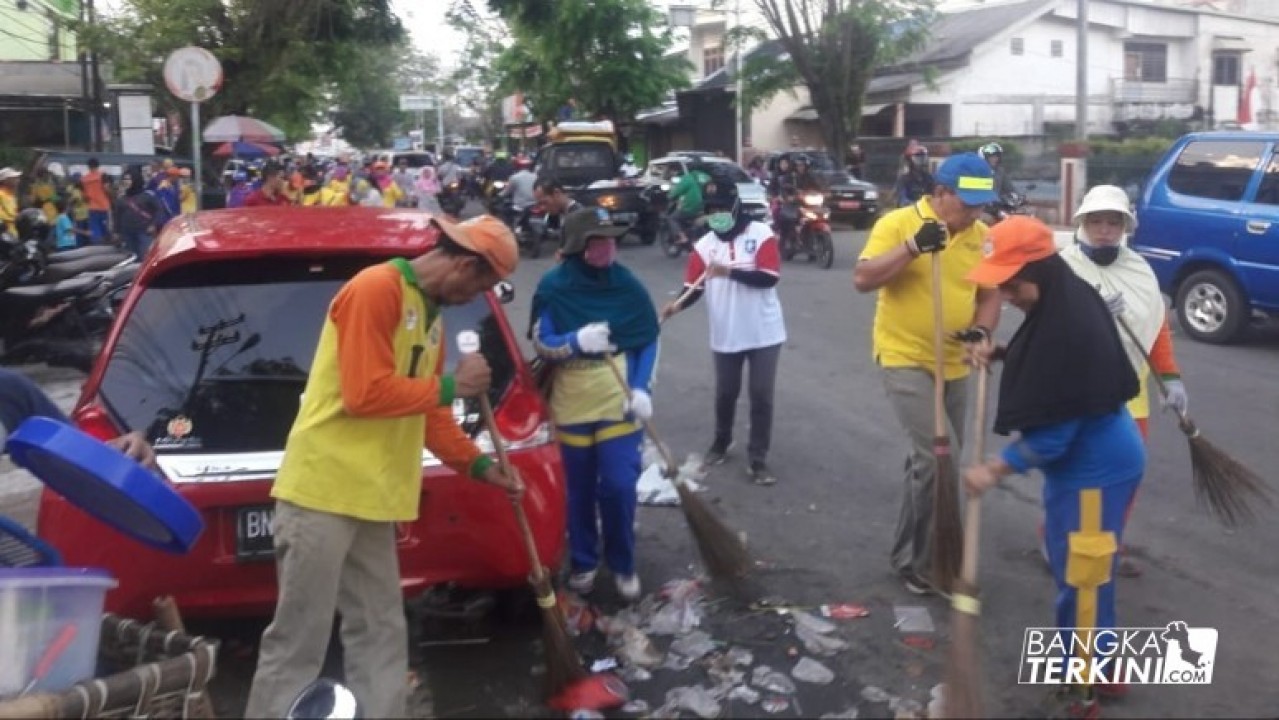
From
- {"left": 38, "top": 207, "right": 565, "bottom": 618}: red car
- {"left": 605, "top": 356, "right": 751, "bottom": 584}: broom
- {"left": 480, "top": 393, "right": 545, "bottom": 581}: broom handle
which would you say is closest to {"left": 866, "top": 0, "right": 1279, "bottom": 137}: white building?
{"left": 605, "top": 356, "right": 751, "bottom": 584}: broom

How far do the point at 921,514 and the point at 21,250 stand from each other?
1025 centimetres

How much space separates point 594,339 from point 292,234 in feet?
4.01

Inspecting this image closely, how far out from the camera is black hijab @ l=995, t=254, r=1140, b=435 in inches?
161

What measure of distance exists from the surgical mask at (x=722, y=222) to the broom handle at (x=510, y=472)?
11.2ft

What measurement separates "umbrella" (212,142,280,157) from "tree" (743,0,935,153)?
39.5 ft

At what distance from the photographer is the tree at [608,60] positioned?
3862 centimetres

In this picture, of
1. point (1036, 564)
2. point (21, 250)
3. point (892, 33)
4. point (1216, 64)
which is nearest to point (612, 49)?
point (892, 33)

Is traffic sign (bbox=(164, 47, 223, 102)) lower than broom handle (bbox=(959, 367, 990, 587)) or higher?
higher

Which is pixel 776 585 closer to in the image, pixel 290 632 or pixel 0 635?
pixel 290 632

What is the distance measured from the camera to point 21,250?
41.9ft

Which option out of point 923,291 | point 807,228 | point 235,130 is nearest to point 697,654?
point 923,291

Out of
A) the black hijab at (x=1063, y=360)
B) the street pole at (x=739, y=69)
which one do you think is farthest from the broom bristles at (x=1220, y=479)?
the street pole at (x=739, y=69)

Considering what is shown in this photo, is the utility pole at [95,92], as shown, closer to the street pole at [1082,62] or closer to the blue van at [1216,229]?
the street pole at [1082,62]

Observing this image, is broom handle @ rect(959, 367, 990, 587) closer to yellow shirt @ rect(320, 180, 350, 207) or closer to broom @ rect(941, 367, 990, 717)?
broom @ rect(941, 367, 990, 717)
